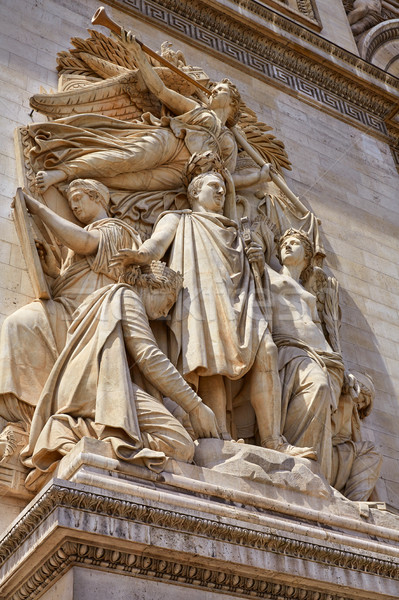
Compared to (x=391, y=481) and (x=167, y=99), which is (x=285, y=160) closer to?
(x=167, y=99)

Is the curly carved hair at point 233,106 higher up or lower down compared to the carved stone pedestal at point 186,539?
higher up

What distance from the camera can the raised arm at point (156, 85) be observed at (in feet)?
26.8

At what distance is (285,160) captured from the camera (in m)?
9.47

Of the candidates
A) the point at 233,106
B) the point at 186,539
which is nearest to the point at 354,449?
the point at 186,539

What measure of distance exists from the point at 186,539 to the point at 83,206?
313 cm

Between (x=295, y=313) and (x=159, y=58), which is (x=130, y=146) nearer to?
(x=159, y=58)

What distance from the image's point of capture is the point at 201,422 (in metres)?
5.80

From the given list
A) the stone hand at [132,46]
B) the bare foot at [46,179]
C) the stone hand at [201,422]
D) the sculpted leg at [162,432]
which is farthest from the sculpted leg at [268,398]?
the stone hand at [132,46]

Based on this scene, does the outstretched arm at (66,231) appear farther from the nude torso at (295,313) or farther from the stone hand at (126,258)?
the nude torso at (295,313)

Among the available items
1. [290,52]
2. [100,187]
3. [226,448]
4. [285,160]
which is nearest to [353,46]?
[290,52]

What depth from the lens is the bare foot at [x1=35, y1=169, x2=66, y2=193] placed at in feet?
22.6

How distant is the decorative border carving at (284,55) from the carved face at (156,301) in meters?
4.79

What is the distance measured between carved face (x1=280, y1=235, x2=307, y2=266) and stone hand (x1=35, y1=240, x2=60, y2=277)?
7.47 ft

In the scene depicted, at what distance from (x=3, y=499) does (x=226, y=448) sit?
1493mm
